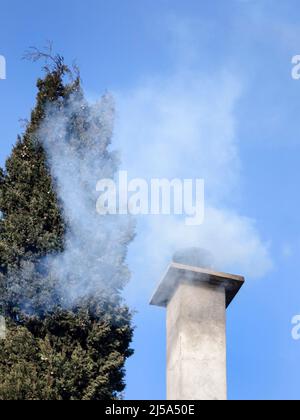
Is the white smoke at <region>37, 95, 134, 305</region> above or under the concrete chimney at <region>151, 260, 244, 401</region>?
above

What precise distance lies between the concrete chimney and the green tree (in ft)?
10.5

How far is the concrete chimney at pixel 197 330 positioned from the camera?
723cm

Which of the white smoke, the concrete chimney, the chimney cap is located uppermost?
the white smoke

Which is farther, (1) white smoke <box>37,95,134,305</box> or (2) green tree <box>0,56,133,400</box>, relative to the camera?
(1) white smoke <box>37,95,134,305</box>

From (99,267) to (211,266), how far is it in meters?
4.11

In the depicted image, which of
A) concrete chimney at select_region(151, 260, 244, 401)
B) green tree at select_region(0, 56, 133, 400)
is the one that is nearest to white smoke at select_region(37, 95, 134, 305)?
green tree at select_region(0, 56, 133, 400)

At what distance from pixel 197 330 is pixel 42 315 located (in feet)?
14.9

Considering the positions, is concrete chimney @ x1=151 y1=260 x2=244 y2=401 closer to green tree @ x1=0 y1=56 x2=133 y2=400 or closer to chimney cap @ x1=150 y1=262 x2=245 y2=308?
chimney cap @ x1=150 y1=262 x2=245 y2=308

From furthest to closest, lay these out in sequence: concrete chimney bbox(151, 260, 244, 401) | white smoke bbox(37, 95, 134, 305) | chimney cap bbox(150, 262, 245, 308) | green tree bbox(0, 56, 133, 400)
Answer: white smoke bbox(37, 95, 134, 305) → green tree bbox(0, 56, 133, 400) → chimney cap bbox(150, 262, 245, 308) → concrete chimney bbox(151, 260, 244, 401)

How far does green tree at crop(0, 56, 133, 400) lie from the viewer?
416 inches

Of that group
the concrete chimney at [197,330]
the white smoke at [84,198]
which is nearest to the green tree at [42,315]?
the white smoke at [84,198]

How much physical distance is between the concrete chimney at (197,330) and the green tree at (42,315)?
10.5 ft

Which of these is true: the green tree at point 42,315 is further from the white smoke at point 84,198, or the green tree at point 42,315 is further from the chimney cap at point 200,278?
the chimney cap at point 200,278

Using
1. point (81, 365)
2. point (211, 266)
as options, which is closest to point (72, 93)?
point (81, 365)
